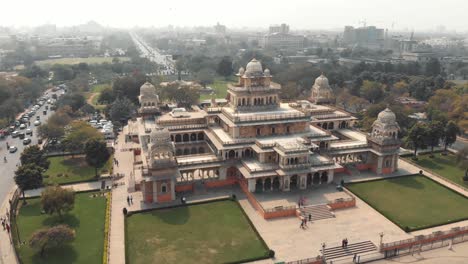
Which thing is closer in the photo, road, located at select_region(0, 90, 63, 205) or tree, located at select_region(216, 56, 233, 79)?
road, located at select_region(0, 90, 63, 205)

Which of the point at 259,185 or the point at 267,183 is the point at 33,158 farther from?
the point at 267,183

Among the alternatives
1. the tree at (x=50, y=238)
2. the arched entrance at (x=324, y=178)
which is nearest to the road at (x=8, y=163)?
the tree at (x=50, y=238)

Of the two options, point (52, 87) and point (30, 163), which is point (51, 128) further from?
point (52, 87)

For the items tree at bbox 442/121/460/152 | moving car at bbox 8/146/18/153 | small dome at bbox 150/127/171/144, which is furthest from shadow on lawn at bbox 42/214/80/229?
tree at bbox 442/121/460/152

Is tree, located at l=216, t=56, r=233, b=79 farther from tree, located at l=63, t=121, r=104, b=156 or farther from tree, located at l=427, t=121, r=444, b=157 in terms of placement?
tree, located at l=427, t=121, r=444, b=157

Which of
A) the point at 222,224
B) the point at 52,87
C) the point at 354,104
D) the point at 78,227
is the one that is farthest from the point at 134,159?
the point at 52,87

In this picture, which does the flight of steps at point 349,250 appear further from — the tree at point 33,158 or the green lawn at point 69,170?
the tree at point 33,158

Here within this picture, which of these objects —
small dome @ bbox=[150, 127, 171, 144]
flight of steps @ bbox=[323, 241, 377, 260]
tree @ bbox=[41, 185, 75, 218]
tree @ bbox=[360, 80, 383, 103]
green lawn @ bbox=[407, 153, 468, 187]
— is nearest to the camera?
flight of steps @ bbox=[323, 241, 377, 260]
